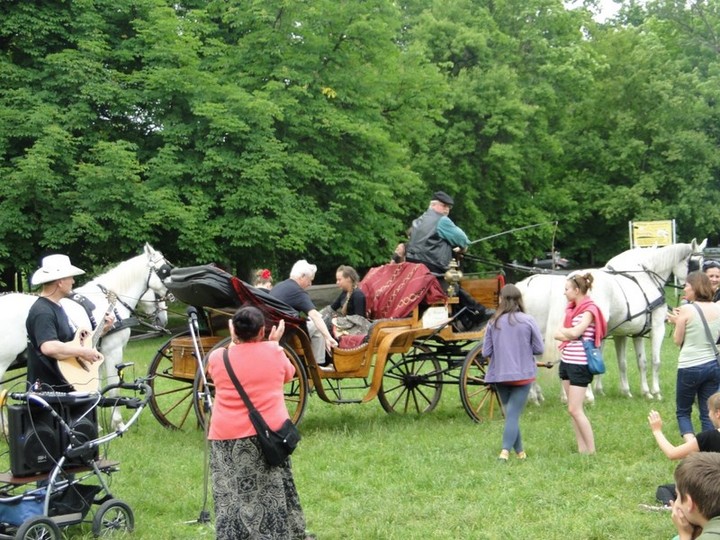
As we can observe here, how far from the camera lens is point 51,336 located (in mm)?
6258

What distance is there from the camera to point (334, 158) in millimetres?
23094

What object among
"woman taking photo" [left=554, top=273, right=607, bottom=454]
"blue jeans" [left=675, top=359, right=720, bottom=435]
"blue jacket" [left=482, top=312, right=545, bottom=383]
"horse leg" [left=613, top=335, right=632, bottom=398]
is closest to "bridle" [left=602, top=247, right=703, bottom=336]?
"horse leg" [left=613, top=335, right=632, bottom=398]

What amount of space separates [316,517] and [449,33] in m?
27.2

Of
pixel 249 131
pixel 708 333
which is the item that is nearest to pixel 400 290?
pixel 708 333

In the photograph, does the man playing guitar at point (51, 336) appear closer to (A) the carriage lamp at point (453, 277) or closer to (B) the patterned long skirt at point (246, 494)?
(B) the patterned long skirt at point (246, 494)

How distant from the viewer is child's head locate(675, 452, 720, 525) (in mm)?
3432

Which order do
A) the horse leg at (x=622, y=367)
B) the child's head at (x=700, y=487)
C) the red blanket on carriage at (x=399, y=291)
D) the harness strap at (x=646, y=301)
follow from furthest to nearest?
the horse leg at (x=622, y=367) < the harness strap at (x=646, y=301) < the red blanket on carriage at (x=399, y=291) < the child's head at (x=700, y=487)

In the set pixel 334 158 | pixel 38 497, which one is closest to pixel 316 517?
pixel 38 497

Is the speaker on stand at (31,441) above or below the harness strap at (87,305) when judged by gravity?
below

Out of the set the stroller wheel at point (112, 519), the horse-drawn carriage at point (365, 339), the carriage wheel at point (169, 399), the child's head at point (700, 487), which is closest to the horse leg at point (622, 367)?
the horse-drawn carriage at point (365, 339)

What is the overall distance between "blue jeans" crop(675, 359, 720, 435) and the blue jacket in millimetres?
1243

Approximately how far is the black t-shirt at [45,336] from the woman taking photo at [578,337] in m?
4.05

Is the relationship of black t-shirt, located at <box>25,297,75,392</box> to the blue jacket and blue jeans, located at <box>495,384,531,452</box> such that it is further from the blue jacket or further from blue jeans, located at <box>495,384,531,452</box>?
blue jeans, located at <box>495,384,531,452</box>

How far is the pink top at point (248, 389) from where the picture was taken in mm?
5500
